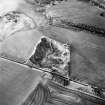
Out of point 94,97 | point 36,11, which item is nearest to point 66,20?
point 36,11

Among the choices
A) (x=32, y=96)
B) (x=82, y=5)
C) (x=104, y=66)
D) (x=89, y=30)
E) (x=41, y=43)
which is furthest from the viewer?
(x=82, y=5)

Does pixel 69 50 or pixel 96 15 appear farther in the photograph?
pixel 96 15

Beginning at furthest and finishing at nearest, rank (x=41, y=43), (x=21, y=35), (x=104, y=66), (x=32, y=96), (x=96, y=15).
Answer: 1. (x=96, y=15)
2. (x=21, y=35)
3. (x=41, y=43)
4. (x=104, y=66)
5. (x=32, y=96)

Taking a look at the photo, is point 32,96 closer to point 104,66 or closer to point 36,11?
point 104,66

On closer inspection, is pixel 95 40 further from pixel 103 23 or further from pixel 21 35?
pixel 21 35

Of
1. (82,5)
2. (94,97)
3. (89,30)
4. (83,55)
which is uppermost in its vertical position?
(82,5)

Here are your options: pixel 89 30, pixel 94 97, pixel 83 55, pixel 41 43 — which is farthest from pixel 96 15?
pixel 94 97

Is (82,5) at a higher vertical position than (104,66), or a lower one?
higher

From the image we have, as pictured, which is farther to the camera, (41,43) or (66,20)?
(66,20)

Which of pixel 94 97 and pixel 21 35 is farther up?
pixel 21 35
